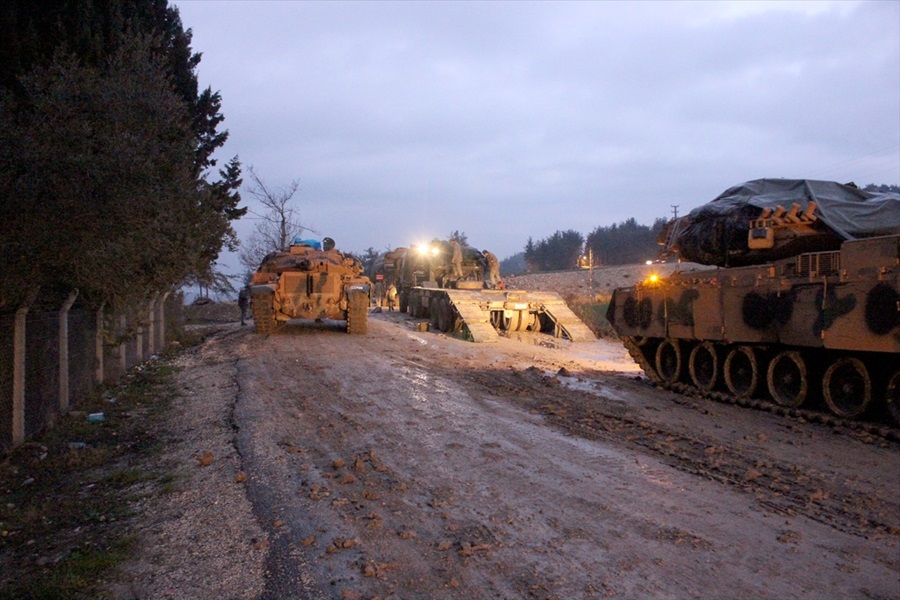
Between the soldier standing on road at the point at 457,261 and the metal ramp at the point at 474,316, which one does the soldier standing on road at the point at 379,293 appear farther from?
the metal ramp at the point at 474,316

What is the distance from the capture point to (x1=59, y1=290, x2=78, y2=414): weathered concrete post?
881cm

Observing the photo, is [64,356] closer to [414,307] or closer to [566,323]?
[566,323]

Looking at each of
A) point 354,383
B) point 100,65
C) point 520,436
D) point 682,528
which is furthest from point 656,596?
point 100,65

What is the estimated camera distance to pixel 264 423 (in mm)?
8484

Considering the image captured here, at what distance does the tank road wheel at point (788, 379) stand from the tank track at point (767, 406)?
0.16 metres

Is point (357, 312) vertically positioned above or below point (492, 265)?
below

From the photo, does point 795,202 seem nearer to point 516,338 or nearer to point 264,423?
point 264,423

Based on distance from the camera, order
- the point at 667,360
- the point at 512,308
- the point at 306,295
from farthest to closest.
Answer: the point at 512,308 < the point at 306,295 < the point at 667,360

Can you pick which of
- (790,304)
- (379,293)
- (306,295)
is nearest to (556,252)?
(379,293)

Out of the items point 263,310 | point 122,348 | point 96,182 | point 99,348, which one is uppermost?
point 96,182

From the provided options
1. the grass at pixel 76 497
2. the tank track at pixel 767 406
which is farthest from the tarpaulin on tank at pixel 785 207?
the grass at pixel 76 497

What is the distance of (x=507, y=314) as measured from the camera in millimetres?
20844

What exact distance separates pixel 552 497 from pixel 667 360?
8042mm

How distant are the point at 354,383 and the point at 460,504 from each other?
6.02 metres
